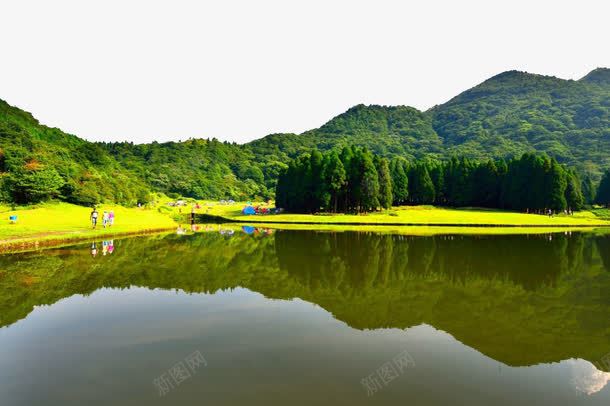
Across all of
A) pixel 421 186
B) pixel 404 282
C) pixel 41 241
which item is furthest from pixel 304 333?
pixel 421 186

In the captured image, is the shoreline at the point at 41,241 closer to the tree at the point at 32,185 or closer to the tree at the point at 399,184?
the tree at the point at 32,185

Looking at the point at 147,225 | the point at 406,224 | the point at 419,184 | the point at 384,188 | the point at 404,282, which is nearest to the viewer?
the point at 404,282

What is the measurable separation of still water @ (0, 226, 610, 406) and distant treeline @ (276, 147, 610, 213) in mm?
53645

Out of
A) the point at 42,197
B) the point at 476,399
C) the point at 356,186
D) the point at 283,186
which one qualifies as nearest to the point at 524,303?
the point at 476,399

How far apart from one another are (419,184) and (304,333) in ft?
299

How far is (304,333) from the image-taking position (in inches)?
458

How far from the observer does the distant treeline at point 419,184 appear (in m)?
76.5

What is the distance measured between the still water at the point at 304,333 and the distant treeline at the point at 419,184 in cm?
A: 5365

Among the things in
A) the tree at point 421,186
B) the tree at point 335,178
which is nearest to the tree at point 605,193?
the tree at point 421,186

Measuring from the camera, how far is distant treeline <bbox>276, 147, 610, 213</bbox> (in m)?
76.5

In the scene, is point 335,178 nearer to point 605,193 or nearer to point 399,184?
point 399,184

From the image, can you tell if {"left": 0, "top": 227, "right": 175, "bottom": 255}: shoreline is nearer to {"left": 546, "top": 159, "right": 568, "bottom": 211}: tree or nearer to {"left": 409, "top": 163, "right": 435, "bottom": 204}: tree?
{"left": 409, "top": 163, "right": 435, "bottom": 204}: tree

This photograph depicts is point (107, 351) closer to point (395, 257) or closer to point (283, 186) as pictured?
point (395, 257)

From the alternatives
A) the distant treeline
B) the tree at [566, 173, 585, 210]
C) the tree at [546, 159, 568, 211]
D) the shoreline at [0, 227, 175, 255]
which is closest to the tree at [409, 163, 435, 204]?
the distant treeline
